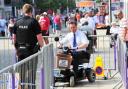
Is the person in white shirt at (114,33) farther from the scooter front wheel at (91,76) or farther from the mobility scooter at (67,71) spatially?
the mobility scooter at (67,71)

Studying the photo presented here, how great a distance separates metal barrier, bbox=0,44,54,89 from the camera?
220 inches

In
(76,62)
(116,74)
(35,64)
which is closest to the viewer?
(35,64)

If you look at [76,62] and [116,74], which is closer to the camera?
[76,62]

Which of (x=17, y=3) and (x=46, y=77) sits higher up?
(x=17, y=3)

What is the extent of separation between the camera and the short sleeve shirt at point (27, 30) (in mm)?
9352

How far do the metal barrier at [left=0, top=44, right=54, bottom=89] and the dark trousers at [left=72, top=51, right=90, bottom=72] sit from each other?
5.17 feet

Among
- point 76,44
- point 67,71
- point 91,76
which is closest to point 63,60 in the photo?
point 67,71

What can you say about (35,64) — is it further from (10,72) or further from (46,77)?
(10,72)

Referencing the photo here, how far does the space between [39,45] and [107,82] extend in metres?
2.71

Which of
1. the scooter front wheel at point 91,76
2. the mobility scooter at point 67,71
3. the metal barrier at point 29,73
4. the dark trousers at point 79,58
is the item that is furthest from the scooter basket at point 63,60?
the metal barrier at point 29,73

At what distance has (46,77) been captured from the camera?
858 centimetres

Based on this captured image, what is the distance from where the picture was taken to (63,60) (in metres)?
10.7

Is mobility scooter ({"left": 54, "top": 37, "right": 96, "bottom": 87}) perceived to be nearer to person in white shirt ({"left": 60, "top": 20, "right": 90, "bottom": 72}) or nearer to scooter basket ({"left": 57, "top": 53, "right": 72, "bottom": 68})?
scooter basket ({"left": 57, "top": 53, "right": 72, "bottom": 68})

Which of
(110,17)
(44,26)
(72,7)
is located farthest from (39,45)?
(72,7)
